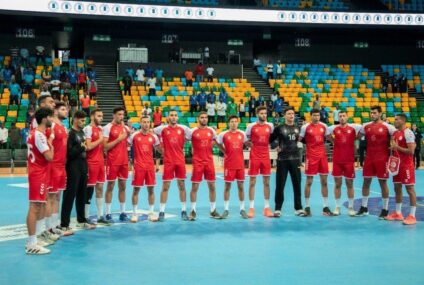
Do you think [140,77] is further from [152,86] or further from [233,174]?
[233,174]

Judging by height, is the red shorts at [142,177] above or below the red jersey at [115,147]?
below

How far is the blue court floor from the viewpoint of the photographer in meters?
6.26

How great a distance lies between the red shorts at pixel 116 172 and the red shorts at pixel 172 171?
78 cm

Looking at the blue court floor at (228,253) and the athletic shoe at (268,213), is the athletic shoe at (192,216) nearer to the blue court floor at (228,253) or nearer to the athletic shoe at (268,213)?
the blue court floor at (228,253)

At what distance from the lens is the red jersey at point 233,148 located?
10508 millimetres

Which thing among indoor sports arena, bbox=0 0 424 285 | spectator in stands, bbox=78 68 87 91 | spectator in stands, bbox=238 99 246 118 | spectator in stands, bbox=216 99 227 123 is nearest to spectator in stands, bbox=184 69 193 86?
indoor sports arena, bbox=0 0 424 285

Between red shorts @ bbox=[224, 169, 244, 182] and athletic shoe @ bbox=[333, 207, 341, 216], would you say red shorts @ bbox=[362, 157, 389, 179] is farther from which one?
red shorts @ bbox=[224, 169, 244, 182]

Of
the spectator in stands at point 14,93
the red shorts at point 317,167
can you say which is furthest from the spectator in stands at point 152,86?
the red shorts at point 317,167

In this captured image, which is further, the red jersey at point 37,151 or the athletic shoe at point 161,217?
the athletic shoe at point 161,217

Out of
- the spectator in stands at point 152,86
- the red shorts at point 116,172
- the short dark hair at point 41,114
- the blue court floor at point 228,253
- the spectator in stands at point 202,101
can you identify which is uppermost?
the spectator in stands at point 152,86

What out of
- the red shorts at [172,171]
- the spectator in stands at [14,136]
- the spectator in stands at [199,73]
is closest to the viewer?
the red shorts at [172,171]

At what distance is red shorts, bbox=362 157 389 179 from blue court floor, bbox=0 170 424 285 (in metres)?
0.81

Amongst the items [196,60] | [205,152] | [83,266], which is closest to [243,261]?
[83,266]

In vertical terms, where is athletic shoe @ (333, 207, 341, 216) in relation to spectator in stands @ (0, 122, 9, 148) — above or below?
below
